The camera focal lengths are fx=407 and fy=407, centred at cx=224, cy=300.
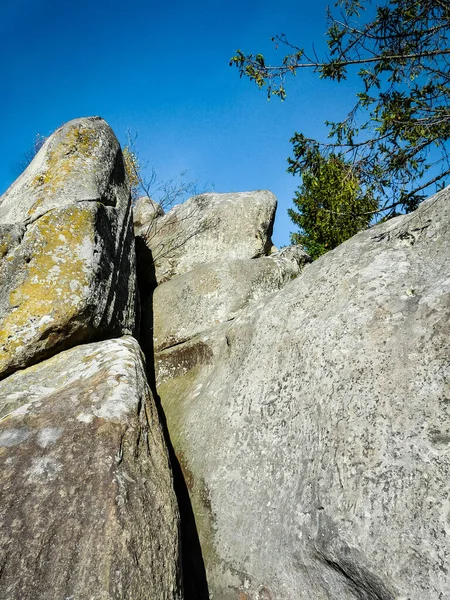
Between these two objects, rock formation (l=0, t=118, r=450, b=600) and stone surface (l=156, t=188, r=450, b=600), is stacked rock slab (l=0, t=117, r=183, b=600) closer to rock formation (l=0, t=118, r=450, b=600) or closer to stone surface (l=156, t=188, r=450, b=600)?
rock formation (l=0, t=118, r=450, b=600)

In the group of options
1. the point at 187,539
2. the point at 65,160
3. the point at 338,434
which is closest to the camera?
the point at 338,434

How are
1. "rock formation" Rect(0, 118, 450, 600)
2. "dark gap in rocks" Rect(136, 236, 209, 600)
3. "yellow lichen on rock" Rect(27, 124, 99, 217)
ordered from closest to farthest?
"rock formation" Rect(0, 118, 450, 600), "dark gap in rocks" Rect(136, 236, 209, 600), "yellow lichen on rock" Rect(27, 124, 99, 217)

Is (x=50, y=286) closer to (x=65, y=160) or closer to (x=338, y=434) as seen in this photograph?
(x=65, y=160)

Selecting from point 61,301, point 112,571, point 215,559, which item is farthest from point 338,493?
point 61,301

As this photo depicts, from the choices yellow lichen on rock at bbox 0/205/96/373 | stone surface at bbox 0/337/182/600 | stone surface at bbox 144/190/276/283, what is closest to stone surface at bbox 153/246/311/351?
stone surface at bbox 144/190/276/283

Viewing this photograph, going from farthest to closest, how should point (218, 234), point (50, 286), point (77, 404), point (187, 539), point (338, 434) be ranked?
point (218, 234)
point (50, 286)
point (187, 539)
point (77, 404)
point (338, 434)

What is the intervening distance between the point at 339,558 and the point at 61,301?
2725 mm

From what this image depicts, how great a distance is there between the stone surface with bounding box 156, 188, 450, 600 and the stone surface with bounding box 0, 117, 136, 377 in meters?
1.26

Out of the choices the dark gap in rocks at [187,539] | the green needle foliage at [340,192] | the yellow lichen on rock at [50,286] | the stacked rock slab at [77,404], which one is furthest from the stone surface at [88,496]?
the green needle foliage at [340,192]

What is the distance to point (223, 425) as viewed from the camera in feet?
10.3

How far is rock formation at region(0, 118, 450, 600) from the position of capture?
194cm

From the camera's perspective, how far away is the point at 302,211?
13.8m

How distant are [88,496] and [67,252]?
226 centimetres

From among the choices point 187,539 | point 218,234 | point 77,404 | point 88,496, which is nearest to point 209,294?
point 218,234
